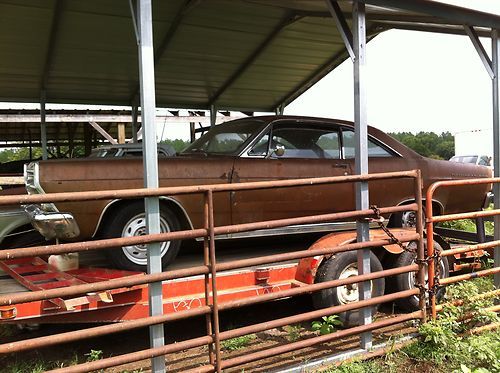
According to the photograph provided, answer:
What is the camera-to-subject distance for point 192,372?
9.69ft

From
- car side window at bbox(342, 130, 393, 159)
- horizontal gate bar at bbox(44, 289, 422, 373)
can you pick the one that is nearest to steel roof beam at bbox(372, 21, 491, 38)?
car side window at bbox(342, 130, 393, 159)

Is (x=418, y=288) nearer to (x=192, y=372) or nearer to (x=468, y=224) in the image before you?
(x=192, y=372)

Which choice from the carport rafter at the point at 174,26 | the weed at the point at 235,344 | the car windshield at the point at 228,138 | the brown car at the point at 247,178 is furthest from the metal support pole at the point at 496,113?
the carport rafter at the point at 174,26

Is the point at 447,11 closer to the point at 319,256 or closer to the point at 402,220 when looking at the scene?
the point at 402,220

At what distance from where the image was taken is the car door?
4859mm

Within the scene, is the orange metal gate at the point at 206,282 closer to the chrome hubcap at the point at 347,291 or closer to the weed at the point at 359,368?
the weed at the point at 359,368

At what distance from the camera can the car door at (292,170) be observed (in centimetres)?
486

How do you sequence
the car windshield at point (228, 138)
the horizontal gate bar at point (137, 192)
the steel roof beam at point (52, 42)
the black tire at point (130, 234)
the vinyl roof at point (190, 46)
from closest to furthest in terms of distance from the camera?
the horizontal gate bar at point (137, 192) → the black tire at point (130, 234) → the car windshield at point (228, 138) → the vinyl roof at point (190, 46) → the steel roof beam at point (52, 42)

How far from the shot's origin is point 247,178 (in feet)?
16.3

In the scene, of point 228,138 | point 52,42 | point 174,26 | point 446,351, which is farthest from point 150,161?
point 52,42

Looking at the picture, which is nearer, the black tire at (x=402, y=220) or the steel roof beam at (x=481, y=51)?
the steel roof beam at (x=481, y=51)

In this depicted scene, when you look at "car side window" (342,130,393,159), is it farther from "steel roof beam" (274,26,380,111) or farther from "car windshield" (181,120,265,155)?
"steel roof beam" (274,26,380,111)

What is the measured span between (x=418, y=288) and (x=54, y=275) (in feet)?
10.6

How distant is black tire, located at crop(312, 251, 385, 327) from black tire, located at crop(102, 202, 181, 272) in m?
1.47
